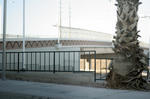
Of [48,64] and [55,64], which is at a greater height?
[55,64]

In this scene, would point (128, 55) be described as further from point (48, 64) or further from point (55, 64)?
point (48, 64)

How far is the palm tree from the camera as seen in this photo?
29.9 feet

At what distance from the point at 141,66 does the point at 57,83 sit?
4024 millimetres

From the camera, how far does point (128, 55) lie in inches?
360

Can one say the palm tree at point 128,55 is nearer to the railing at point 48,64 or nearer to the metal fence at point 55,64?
the metal fence at point 55,64

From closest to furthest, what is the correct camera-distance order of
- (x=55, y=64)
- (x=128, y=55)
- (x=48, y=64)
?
(x=128, y=55), (x=55, y=64), (x=48, y=64)

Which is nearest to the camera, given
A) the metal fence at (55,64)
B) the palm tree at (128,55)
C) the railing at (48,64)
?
the palm tree at (128,55)

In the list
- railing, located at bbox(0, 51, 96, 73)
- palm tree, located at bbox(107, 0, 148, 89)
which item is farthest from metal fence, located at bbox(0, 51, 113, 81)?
palm tree, located at bbox(107, 0, 148, 89)

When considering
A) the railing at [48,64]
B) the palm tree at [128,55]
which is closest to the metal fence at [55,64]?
the railing at [48,64]

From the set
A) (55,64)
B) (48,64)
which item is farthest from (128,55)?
(48,64)

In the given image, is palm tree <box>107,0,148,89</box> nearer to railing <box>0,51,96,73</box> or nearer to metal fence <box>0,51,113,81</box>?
metal fence <box>0,51,113,81</box>

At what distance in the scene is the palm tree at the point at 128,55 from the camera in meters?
9.11

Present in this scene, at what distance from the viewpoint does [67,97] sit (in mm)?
7703

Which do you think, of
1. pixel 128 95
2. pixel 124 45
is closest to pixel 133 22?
pixel 124 45
